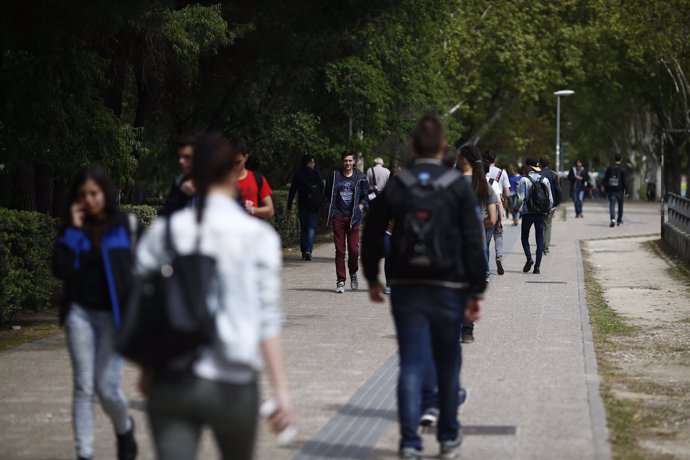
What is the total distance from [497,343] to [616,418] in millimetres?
3485

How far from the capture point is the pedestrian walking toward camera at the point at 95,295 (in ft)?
21.9

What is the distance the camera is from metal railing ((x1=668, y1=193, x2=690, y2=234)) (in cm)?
2584

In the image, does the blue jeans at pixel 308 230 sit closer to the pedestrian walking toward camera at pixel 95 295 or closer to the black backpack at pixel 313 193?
the black backpack at pixel 313 193

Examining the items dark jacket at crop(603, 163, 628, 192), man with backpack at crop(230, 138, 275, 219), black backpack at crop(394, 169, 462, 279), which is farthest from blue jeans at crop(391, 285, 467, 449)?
dark jacket at crop(603, 163, 628, 192)

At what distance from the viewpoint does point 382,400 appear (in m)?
9.23

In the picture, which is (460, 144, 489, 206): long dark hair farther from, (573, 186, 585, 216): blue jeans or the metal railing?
(573, 186, 585, 216): blue jeans

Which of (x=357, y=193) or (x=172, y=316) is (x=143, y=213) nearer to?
(x=357, y=193)

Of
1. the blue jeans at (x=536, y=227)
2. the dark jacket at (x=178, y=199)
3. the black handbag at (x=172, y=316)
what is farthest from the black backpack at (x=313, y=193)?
the black handbag at (x=172, y=316)

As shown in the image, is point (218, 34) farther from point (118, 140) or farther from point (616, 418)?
point (616, 418)

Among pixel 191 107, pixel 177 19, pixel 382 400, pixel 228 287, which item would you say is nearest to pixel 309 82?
pixel 191 107

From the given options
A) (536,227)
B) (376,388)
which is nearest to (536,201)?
(536,227)

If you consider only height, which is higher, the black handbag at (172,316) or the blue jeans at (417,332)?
the black handbag at (172,316)

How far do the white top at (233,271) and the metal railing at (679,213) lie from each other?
69.7 feet

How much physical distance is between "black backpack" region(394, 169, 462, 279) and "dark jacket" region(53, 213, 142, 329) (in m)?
1.28
